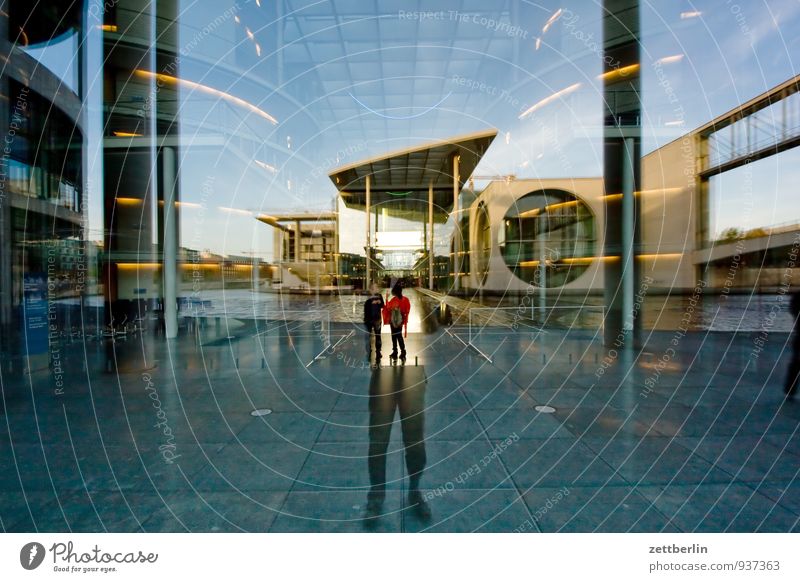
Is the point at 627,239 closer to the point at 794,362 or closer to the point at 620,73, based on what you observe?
the point at 620,73

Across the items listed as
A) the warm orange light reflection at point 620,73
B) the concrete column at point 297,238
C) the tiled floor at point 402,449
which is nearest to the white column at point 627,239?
the warm orange light reflection at point 620,73

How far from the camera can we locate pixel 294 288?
29719 mm

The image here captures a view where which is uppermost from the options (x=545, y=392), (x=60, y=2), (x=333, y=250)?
(x=60, y=2)

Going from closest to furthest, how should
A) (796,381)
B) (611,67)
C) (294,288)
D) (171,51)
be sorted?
(796,381) → (171,51) → (611,67) → (294,288)

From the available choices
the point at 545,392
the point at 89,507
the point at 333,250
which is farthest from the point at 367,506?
the point at 333,250

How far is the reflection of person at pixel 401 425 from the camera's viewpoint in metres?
2.65

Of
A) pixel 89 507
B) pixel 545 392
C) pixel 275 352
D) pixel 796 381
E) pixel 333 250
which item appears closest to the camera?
pixel 89 507

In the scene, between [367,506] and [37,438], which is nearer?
[367,506]

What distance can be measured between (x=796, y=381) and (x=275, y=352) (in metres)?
8.08

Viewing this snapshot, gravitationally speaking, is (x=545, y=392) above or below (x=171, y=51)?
below

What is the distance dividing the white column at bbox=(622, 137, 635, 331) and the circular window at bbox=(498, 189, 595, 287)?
7231mm

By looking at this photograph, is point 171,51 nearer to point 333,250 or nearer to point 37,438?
point 37,438
